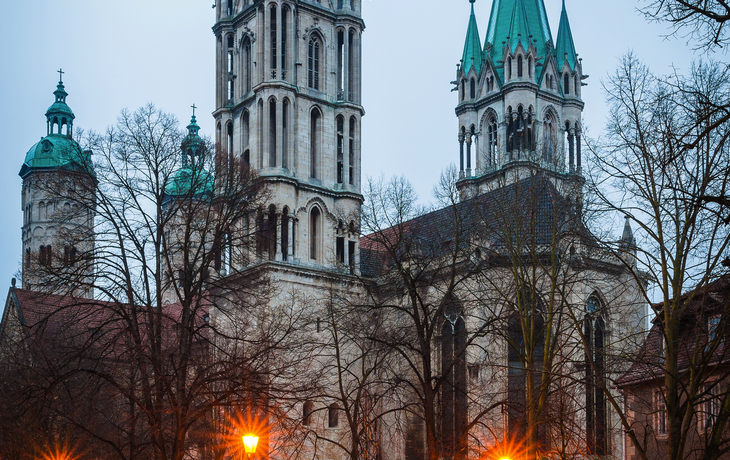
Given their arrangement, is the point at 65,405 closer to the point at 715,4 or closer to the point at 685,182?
the point at 685,182

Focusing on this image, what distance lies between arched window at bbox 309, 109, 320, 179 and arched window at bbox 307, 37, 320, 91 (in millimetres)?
1644

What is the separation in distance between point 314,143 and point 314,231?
5.07 metres

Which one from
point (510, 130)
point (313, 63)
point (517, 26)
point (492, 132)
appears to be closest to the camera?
point (313, 63)

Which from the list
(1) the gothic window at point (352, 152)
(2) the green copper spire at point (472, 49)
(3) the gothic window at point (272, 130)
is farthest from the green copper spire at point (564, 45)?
(3) the gothic window at point (272, 130)

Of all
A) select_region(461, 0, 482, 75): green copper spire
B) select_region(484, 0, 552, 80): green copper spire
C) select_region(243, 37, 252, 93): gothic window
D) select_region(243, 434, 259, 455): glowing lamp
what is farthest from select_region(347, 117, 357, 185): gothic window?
select_region(243, 434, 259, 455): glowing lamp

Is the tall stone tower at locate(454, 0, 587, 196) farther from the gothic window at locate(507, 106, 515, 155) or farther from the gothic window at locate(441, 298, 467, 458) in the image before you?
the gothic window at locate(441, 298, 467, 458)

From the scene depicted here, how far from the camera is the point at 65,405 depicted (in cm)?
3203

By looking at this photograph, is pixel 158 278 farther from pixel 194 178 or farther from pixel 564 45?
pixel 564 45

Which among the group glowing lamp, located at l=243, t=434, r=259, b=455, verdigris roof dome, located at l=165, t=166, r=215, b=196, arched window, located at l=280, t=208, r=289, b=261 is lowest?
glowing lamp, located at l=243, t=434, r=259, b=455

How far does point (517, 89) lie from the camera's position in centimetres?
7256

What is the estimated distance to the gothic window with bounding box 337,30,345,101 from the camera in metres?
57.5

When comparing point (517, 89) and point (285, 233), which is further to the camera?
point (517, 89)

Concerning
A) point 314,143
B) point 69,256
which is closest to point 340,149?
point 314,143

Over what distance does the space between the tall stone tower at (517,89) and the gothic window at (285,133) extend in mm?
19365
